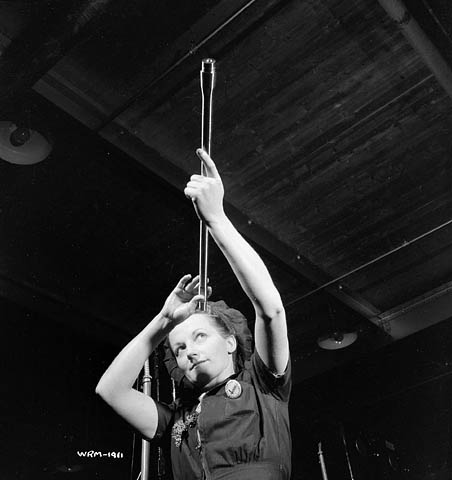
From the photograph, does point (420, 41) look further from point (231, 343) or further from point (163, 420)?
point (163, 420)

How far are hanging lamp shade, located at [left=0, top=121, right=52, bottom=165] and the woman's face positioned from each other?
1.66 m

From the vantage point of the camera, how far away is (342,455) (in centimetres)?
455

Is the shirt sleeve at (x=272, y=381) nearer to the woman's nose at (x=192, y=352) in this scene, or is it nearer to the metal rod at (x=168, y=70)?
the woman's nose at (x=192, y=352)

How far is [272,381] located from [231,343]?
0.60 feet

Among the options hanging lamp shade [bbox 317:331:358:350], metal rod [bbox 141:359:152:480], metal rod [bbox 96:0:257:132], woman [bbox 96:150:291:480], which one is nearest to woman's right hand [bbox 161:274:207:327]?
woman [bbox 96:150:291:480]

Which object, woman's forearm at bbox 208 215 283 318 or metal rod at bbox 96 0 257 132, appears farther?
metal rod at bbox 96 0 257 132

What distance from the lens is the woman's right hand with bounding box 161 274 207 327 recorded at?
45.4 inches

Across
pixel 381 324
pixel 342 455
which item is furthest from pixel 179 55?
pixel 342 455

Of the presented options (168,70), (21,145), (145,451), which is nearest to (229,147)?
(168,70)

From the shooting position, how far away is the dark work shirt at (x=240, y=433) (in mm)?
1021

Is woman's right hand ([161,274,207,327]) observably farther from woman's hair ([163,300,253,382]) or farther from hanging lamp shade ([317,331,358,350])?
hanging lamp shade ([317,331,358,350])

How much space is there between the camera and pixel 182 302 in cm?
119

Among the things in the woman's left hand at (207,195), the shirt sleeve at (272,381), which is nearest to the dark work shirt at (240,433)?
the shirt sleeve at (272,381)

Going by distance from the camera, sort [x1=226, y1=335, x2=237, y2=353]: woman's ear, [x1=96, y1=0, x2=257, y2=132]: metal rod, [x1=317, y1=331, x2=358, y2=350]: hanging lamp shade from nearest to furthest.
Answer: [x1=226, y1=335, x2=237, y2=353]: woman's ear → [x1=96, y1=0, x2=257, y2=132]: metal rod → [x1=317, y1=331, x2=358, y2=350]: hanging lamp shade
